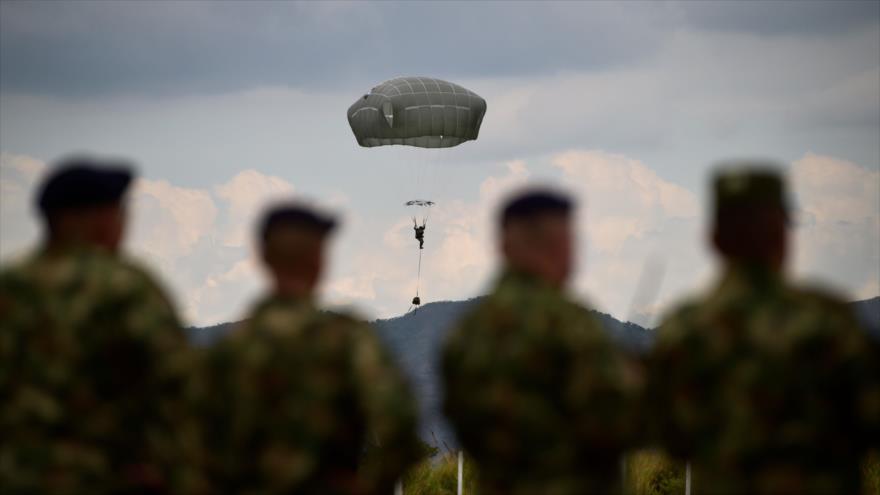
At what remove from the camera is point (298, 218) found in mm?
6160

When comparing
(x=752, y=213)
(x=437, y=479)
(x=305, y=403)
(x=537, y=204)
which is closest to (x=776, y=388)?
(x=752, y=213)

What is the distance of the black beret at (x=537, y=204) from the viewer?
6125mm

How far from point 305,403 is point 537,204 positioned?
1.50 metres

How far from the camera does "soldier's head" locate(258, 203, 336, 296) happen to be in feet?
20.2

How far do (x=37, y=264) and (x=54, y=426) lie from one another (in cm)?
88

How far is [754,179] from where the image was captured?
620cm

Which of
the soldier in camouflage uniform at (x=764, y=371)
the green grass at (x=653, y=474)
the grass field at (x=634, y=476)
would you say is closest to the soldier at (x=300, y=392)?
the soldier in camouflage uniform at (x=764, y=371)

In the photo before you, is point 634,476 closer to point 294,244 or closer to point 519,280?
point 519,280

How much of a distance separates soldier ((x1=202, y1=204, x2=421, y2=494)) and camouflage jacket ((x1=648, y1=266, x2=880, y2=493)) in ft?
4.88

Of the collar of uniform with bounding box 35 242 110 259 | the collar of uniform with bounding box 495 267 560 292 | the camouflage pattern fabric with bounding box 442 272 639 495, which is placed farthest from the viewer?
the collar of uniform with bounding box 35 242 110 259

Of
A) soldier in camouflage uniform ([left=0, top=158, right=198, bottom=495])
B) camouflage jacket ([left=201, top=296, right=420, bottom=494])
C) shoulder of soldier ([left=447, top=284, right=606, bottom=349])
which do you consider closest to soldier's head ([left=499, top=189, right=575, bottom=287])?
shoulder of soldier ([left=447, top=284, right=606, bottom=349])

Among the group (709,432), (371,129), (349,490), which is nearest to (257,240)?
(349,490)

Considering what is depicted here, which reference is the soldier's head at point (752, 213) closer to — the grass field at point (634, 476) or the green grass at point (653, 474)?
the grass field at point (634, 476)

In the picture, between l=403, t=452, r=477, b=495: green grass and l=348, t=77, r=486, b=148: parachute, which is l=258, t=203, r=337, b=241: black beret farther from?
l=348, t=77, r=486, b=148: parachute
